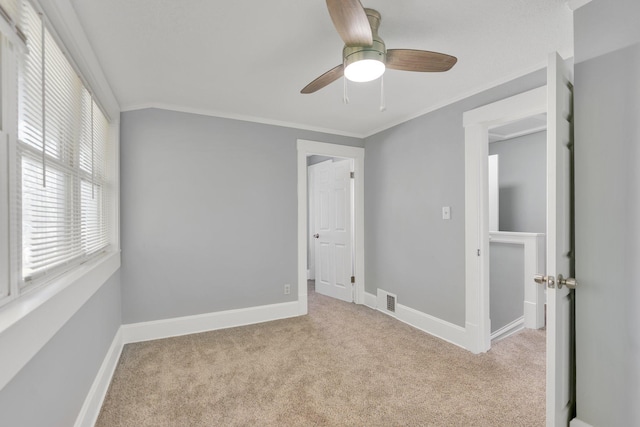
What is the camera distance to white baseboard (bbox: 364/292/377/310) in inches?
150

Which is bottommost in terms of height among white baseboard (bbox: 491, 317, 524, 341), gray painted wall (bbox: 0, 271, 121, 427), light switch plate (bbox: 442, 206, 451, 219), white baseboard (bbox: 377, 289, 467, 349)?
white baseboard (bbox: 491, 317, 524, 341)

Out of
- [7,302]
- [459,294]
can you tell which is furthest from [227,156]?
[459,294]

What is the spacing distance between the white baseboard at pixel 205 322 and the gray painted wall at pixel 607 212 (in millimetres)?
2625

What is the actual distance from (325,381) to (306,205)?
6.40ft

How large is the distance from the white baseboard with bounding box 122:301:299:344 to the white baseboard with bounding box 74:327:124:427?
30 cm

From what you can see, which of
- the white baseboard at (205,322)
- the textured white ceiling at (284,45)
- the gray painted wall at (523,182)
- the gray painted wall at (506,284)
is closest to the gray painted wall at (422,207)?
the textured white ceiling at (284,45)

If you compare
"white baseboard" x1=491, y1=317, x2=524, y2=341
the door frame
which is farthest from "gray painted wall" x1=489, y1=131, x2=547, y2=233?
the door frame

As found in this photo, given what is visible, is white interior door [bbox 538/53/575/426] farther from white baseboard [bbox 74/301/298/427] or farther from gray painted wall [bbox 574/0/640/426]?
white baseboard [bbox 74/301/298/427]

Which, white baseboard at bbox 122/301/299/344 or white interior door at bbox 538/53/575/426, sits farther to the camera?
white baseboard at bbox 122/301/299/344

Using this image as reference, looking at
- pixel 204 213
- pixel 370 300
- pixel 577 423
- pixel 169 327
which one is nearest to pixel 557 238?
pixel 577 423

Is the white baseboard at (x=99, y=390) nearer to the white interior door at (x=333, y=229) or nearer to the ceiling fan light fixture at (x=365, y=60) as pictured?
the ceiling fan light fixture at (x=365, y=60)

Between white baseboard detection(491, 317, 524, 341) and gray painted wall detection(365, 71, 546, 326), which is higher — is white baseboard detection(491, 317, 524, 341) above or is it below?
below

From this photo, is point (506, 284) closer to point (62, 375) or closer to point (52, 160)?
point (62, 375)

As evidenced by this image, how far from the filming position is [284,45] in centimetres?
189
